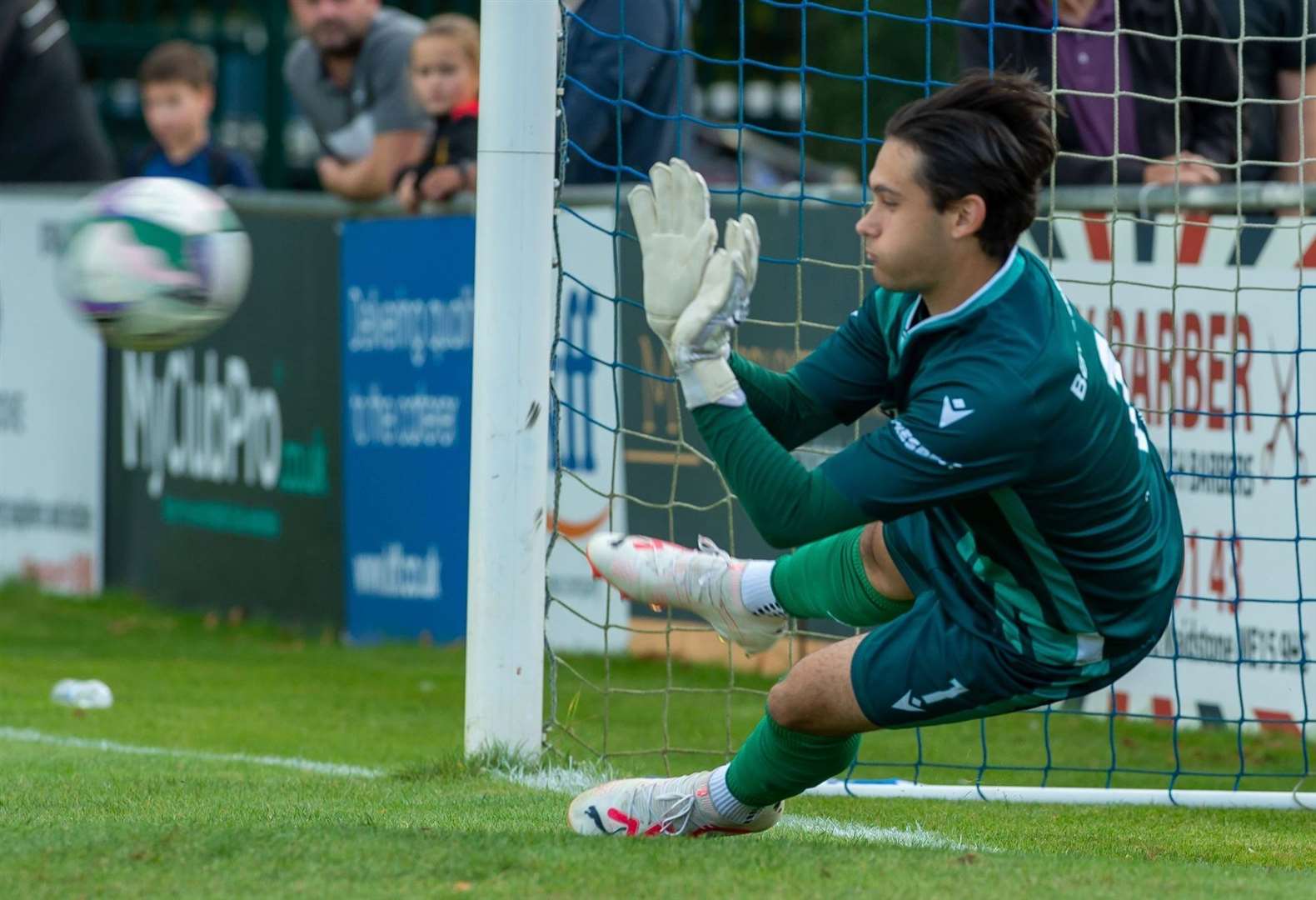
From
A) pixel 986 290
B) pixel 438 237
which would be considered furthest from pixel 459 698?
pixel 986 290

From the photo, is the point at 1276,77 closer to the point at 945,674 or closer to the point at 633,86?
the point at 633,86

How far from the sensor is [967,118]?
3.80 m

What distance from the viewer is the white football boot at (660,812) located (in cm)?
443

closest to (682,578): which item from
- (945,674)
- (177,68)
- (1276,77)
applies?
(945,674)

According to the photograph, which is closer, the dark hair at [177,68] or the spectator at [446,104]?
the spectator at [446,104]

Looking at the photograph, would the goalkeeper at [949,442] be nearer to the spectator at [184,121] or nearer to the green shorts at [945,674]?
the green shorts at [945,674]

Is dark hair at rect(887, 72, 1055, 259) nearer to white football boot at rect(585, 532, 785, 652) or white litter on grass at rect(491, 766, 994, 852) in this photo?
white football boot at rect(585, 532, 785, 652)

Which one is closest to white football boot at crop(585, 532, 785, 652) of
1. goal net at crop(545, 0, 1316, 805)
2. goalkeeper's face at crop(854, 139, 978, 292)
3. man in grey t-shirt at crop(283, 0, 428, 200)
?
goalkeeper's face at crop(854, 139, 978, 292)

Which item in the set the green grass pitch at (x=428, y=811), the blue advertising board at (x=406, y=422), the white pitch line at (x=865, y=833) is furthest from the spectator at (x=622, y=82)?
the white pitch line at (x=865, y=833)

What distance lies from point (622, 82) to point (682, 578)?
7.94ft

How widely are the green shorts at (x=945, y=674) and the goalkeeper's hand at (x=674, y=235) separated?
811 millimetres

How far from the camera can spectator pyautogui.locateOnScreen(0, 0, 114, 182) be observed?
11500mm

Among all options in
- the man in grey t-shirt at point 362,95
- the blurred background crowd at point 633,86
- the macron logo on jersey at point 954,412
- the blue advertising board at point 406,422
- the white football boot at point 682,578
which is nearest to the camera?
the macron logo on jersey at point 954,412

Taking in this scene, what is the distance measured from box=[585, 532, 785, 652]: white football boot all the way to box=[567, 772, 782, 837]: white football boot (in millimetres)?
379
